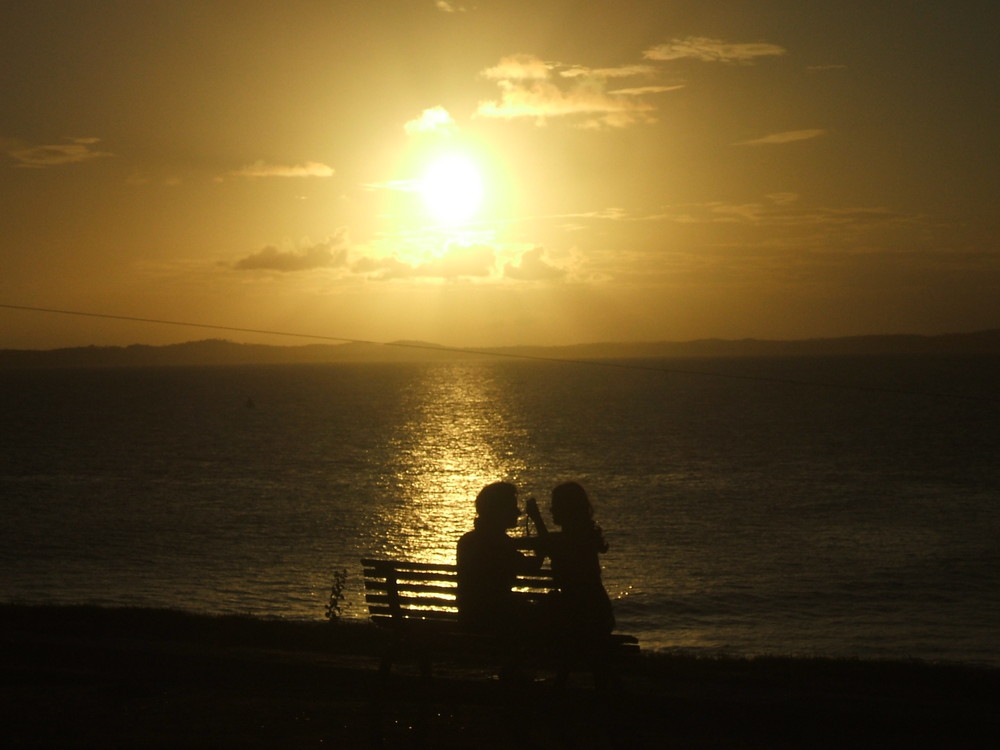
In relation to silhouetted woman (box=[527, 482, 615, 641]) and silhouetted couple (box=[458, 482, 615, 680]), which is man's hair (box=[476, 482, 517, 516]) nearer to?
silhouetted couple (box=[458, 482, 615, 680])

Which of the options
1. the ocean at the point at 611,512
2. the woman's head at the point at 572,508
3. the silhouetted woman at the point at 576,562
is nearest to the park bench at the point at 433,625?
the silhouetted woman at the point at 576,562

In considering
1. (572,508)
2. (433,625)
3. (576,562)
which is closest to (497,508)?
(572,508)

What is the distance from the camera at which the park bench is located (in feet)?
24.8

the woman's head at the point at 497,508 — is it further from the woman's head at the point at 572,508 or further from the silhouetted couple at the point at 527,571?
the woman's head at the point at 572,508

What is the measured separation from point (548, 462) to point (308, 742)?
221 feet

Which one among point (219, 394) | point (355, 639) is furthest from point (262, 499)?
point (219, 394)

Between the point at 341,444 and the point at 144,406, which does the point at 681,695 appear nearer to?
the point at 341,444

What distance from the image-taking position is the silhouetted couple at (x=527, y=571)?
7566 mm

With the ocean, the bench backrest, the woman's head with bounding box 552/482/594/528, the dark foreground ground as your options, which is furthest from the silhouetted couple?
the ocean

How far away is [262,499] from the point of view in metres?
54.0

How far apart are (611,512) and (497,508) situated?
40861mm

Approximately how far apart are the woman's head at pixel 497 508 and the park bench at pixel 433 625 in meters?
0.49

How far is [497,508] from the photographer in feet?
25.0

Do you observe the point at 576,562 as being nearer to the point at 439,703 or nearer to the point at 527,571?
the point at 527,571
